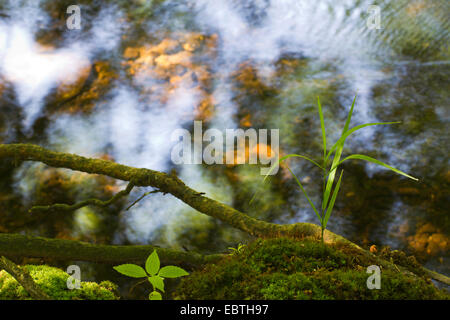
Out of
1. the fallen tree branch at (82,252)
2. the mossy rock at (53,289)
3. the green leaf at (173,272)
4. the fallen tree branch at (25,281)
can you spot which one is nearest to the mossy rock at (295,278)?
the green leaf at (173,272)

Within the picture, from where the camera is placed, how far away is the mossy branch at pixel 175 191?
2.34 metres

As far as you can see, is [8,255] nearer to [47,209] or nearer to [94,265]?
[47,209]

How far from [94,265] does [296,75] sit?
11.4 feet

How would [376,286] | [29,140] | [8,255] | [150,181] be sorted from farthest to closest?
[29,140] < [150,181] < [8,255] < [376,286]

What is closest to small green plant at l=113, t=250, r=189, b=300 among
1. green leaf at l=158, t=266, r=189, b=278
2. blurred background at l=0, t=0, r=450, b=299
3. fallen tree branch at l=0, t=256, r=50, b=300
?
green leaf at l=158, t=266, r=189, b=278

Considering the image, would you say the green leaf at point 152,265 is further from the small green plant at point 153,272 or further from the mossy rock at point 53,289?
the mossy rock at point 53,289

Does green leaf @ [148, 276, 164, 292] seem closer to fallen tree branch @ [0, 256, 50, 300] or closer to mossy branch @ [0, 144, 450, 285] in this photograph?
fallen tree branch @ [0, 256, 50, 300]

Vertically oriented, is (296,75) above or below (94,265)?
above

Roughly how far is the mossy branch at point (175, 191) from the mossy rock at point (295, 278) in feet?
1.23

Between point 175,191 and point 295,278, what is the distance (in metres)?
1.62

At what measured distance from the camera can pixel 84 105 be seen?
4.92m

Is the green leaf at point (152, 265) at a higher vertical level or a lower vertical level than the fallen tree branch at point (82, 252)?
higher

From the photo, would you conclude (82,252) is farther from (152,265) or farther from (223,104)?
(223,104)
